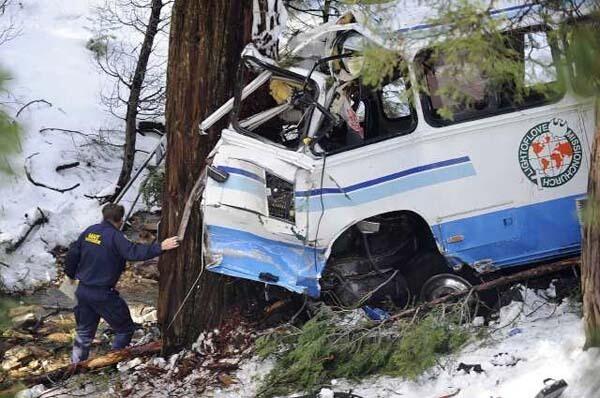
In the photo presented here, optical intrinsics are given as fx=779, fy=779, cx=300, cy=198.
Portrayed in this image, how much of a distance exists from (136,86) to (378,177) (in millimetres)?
6584

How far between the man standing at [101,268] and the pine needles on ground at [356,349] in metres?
1.49

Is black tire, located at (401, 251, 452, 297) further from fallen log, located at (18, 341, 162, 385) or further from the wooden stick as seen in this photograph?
fallen log, located at (18, 341, 162, 385)

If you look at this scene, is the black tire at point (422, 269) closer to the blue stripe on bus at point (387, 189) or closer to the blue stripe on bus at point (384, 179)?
the blue stripe on bus at point (387, 189)

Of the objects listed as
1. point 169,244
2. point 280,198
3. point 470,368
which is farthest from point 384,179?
point 169,244

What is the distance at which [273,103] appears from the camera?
714 cm

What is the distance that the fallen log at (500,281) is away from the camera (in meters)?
6.30

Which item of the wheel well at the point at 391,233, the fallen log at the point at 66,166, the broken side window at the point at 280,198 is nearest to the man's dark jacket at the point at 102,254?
the broken side window at the point at 280,198

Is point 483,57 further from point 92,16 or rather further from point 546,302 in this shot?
point 92,16

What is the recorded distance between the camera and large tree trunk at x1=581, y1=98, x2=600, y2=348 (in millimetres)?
4824

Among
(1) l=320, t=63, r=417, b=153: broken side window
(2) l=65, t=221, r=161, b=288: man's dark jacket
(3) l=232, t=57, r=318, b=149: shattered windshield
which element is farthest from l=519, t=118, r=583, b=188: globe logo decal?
(2) l=65, t=221, r=161, b=288: man's dark jacket

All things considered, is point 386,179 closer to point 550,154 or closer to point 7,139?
point 550,154

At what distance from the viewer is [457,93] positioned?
4109 millimetres

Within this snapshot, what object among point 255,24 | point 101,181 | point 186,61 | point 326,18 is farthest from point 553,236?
point 101,181

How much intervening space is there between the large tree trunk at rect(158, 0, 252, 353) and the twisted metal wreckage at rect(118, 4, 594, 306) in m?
0.39
